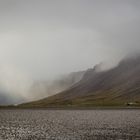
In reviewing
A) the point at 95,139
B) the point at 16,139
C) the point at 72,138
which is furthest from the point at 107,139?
the point at 16,139

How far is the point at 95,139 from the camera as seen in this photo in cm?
7594

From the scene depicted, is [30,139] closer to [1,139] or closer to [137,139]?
[1,139]

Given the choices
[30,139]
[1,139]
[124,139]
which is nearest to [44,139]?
[30,139]

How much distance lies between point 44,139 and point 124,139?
1793 cm

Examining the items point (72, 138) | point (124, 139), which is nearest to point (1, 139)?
point (72, 138)

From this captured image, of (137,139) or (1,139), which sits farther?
(1,139)

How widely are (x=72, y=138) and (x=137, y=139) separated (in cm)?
1450

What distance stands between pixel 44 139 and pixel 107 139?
14.2m

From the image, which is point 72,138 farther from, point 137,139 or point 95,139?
point 137,139

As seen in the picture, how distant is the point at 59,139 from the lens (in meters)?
76.3

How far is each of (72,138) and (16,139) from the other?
1285 cm

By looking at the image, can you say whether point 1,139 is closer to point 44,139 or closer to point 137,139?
point 44,139

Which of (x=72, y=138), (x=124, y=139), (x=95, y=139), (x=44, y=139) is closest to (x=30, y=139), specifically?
(x=44, y=139)

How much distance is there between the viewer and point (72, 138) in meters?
77.6
